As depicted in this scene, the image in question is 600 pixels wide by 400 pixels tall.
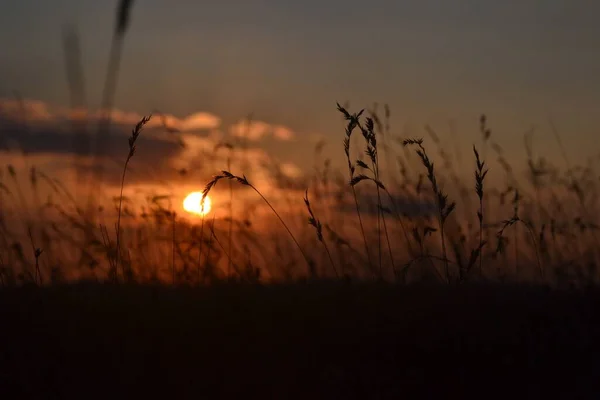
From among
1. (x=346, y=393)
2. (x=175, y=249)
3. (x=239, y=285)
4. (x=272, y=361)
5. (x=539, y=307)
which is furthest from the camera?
(x=175, y=249)

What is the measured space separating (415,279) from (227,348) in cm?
141

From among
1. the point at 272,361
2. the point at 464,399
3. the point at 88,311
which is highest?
the point at 88,311

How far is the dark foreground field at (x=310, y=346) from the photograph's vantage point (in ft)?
8.66

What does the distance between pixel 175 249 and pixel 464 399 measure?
242cm

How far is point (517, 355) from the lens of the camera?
282 cm

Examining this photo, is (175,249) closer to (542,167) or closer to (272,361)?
(272,361)

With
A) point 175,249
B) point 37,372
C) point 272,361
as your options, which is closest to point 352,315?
point 272,361

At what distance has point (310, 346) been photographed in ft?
9.27

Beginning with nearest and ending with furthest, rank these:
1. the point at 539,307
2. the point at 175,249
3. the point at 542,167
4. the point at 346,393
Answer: the point at 346,393
the point at 539,307
the point at 175,249
the point at 542,167

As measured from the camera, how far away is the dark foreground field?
2641 millimetres

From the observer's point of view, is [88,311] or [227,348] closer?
[227,348]

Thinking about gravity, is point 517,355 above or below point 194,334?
below

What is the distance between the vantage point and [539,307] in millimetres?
3227

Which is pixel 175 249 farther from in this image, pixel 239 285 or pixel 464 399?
pixel 464 399
